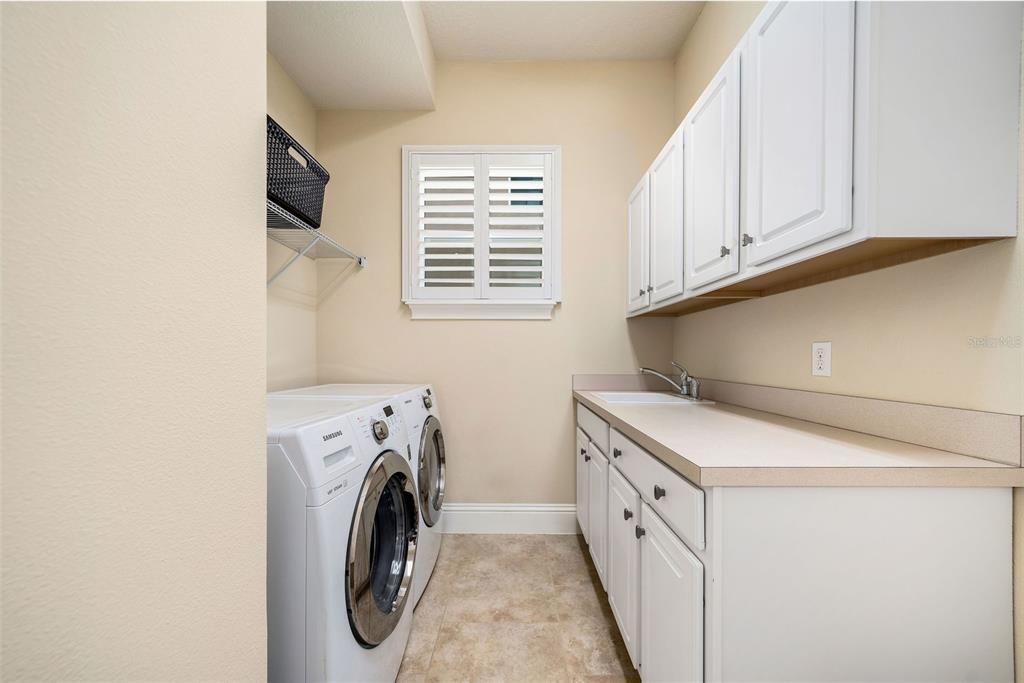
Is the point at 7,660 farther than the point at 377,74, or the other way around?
the point at 377,74

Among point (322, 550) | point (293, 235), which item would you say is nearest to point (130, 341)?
point (322, 550)

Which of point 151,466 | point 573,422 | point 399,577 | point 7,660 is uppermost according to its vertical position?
point 151,466

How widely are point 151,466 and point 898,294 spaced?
159 cm

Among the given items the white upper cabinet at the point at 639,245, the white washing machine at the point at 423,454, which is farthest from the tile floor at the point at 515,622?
the white upper cabinet at the point at 639,245

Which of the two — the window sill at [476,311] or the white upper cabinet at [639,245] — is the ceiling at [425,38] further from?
the window sill at [476,311]

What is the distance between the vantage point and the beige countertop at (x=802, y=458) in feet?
2.76

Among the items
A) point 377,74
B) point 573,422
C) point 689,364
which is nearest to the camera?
point 377,74

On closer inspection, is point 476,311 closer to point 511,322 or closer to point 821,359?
point 511,322

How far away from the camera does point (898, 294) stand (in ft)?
3.60

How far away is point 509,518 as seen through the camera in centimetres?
261

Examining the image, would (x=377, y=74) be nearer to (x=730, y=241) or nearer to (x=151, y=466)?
(x=730, y=241)

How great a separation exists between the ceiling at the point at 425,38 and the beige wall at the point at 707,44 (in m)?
0.08

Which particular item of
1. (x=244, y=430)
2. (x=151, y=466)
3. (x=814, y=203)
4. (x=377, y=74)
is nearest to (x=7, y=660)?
(x=151, y=466)

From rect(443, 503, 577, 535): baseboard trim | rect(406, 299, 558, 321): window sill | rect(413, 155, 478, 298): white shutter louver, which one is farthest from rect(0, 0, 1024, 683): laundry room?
rect(406, 299, 558, 321): window sill
